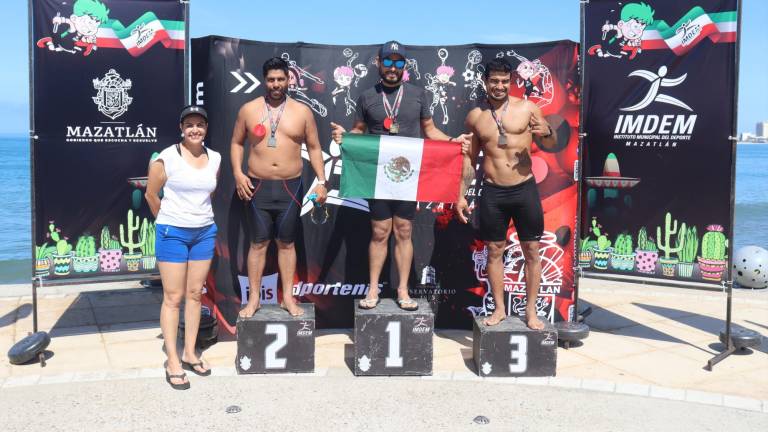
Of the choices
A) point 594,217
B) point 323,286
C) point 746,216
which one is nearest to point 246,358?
point 323,286

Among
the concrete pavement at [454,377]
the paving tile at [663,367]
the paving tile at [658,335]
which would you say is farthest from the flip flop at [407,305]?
the paving tile at [658,335]

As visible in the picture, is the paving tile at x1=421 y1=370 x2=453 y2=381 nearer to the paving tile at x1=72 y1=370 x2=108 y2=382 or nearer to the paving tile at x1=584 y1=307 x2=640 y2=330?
the paving tile at x1=584 y1=307 x2=640 y2=330

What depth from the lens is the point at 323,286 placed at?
20.9 ft

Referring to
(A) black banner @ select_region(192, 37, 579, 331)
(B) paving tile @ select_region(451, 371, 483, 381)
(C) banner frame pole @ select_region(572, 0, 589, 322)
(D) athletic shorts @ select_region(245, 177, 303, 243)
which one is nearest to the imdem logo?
(C) banner frame pole @ select_region(572, 0, 589, 322)

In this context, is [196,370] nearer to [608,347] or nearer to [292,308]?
[292,308]

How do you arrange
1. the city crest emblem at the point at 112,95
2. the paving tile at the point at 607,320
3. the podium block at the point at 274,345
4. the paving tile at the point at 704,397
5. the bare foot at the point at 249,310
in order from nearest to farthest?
the paving tile at the point at 704,397 < the podium block at the point at 274,345 < the bare foot at the point at 249,310 < the city crest emblem at the point at 112,95 < the paving tile at the point at 607,320

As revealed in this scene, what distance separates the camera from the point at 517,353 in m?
5.21

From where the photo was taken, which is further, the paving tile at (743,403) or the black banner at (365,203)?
the black banner at (365,203)

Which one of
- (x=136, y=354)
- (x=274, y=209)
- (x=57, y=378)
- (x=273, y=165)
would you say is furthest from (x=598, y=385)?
(x=57, y=378)

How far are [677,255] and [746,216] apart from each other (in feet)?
76.1

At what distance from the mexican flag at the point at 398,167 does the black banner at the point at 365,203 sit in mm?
858

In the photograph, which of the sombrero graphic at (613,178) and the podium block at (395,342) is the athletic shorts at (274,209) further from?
the sombrero graphic at (613,178)

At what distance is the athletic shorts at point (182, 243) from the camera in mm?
4863

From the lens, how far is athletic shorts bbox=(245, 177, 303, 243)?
541 cm
